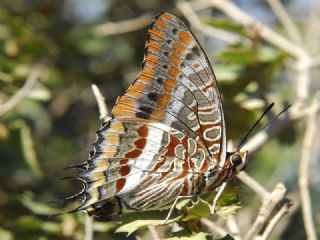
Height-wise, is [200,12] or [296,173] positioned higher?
[200,12]

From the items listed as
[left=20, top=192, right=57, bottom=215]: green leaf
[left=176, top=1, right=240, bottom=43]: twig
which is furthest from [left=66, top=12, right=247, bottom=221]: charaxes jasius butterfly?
[left=176, top=1, right=240, bottom=43]: twig

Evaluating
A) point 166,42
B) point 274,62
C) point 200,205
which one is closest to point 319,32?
point 274,62

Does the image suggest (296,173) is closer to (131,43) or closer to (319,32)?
(319,32)

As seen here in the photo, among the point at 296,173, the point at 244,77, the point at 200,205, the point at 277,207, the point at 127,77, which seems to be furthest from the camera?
the point at 127,77

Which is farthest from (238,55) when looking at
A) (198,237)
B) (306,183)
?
(198,237)

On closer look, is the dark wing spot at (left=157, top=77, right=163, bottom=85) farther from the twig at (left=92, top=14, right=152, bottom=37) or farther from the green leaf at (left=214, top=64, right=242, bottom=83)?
the twig at (left=92, top=14, right=152, bottom=37)

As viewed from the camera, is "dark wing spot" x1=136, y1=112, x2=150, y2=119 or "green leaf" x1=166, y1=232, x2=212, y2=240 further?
"dark wing spot" x1=136, y1=112, x2=150, y2=119

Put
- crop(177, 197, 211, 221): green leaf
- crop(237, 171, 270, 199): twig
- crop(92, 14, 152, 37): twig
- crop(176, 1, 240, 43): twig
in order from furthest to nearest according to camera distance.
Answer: crop(92, 14, 152, 37): twig → crop(176, 1, 240, 43): twig → crop(237, 171, 270, 199): twig → crop(177, 197, 211, 221): green leaf
